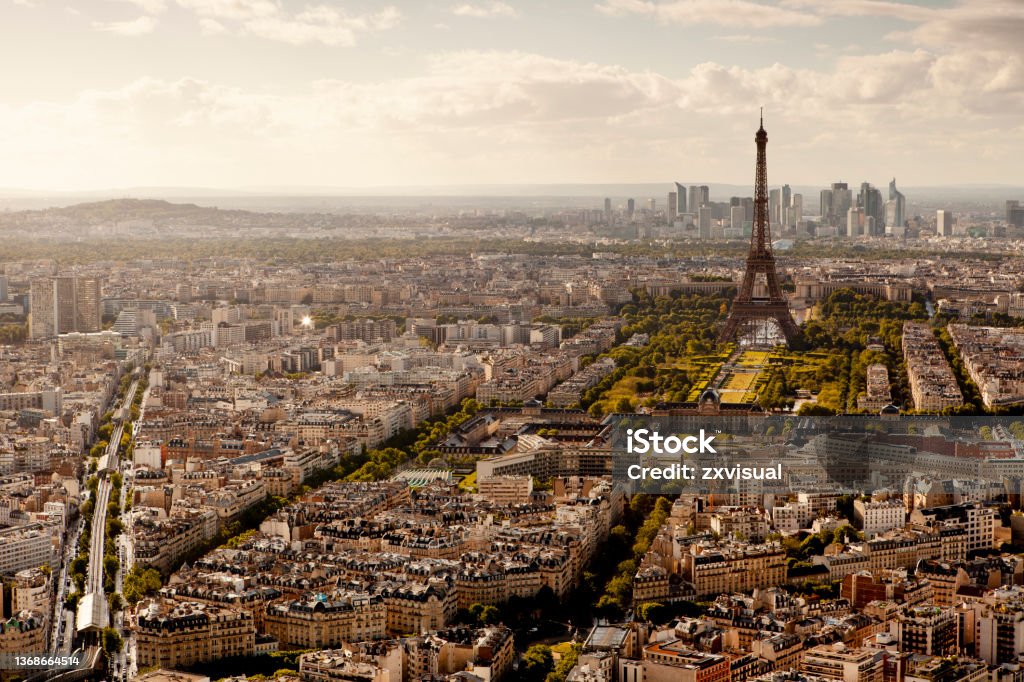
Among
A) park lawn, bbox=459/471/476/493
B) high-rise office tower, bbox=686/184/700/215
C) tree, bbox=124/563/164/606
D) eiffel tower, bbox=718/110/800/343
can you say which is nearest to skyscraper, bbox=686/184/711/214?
high-rise office tower, bbox=686/184/700/215

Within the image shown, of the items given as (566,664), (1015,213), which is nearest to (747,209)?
(1015,213)

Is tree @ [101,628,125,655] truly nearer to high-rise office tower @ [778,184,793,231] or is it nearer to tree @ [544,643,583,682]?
tree @ [544,643,583,682]

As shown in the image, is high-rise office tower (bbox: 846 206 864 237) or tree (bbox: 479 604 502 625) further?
high-rise office tower (bbox: 846 206 864 237)

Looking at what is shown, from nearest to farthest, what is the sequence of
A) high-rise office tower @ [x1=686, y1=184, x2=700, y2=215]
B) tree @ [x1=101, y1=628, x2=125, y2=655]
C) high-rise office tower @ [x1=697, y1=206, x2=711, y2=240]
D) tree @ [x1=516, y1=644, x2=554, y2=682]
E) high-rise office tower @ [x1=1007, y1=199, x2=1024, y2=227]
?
tree @ [x1=516, y1=644, x2=554, y2=682]
tree @ [x1=101, y1=628, x2=125, y2=655]
high-rise office tower @ [x1=1007, y1=199, x2=1024, y2=227]
high-rise office tower @ [x1=697, y1=206, x2=711, y2=240]
high-rise office tower @ [x1=686, y1=184, x2=700, y2=215]

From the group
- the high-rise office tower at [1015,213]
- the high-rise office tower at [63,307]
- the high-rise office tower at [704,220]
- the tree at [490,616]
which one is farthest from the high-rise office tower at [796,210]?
the tree at [490,616]

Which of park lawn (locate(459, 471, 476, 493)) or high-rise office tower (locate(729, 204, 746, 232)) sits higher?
high-rise office tower (locate(729, 204, 746, 232))

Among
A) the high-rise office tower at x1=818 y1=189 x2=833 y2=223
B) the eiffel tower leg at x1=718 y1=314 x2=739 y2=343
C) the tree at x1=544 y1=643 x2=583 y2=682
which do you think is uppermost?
the high-rise office tower at x1=818 y1=189 x2=833 y2=223
